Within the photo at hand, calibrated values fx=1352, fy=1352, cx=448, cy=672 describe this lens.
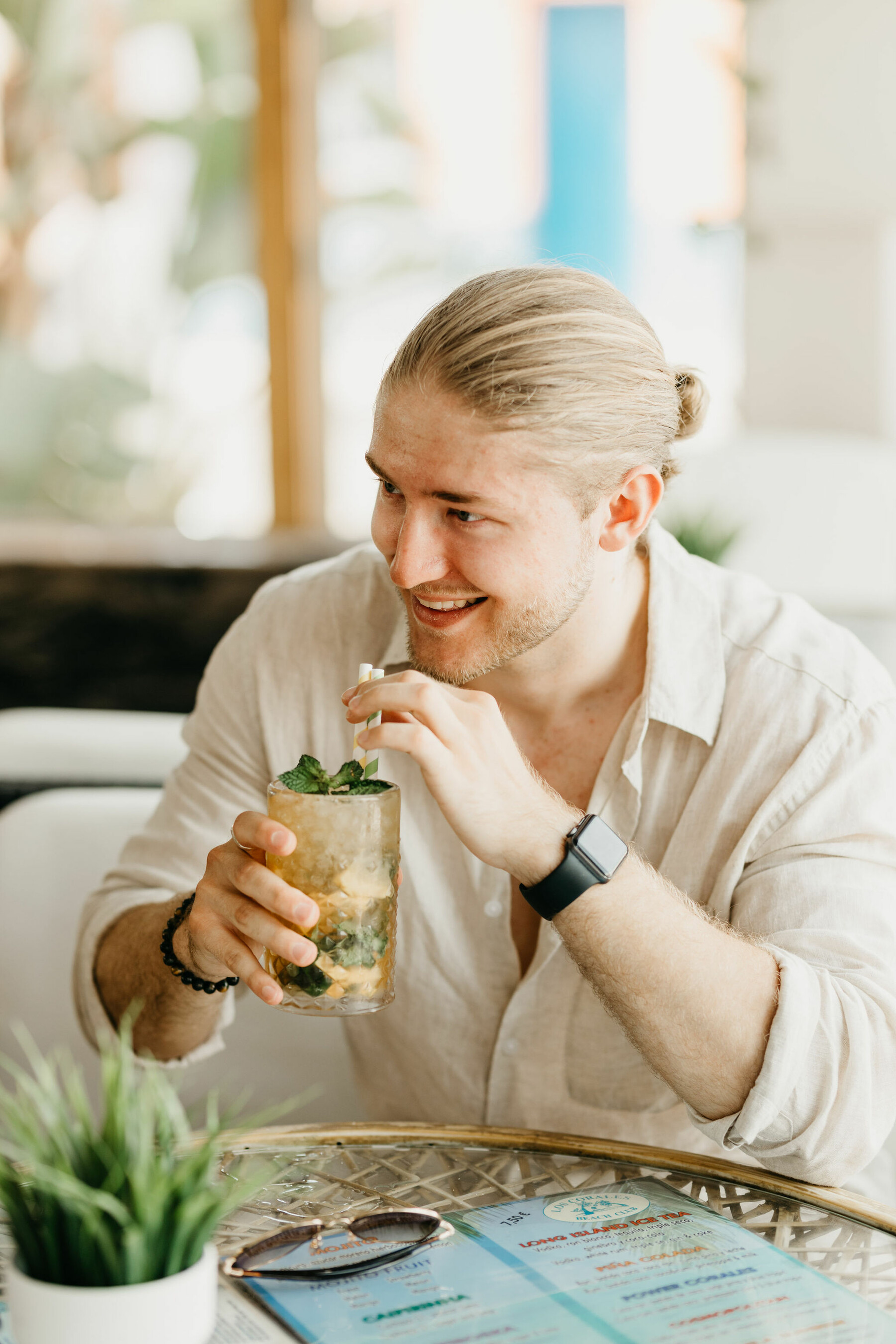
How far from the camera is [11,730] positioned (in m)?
1.93

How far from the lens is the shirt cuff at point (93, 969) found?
4.46 feet

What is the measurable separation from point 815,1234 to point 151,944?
637mm

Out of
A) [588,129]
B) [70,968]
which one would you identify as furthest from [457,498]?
[588,129]

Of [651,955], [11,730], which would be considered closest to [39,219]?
[11,730]

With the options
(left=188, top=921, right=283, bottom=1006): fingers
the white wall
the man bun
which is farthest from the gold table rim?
the white wall

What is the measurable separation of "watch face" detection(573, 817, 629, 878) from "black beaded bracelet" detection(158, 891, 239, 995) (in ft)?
1.17

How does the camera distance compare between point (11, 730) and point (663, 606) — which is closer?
point (663, 606)

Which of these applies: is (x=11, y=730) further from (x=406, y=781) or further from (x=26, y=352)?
(x=26, y=352)

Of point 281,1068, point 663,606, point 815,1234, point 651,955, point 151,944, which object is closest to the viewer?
point 815,1234

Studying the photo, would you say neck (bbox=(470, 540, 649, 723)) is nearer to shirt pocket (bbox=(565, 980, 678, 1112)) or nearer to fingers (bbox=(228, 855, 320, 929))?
shirt pocket (bbox=(565, 980, 678, 1112))

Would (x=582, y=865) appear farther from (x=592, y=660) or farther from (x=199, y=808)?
(x=199, y=808)

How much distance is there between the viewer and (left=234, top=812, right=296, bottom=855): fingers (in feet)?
3.25

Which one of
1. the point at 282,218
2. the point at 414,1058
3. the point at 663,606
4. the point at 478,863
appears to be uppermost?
the point at 282,218

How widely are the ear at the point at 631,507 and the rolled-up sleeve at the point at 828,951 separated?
277mm
